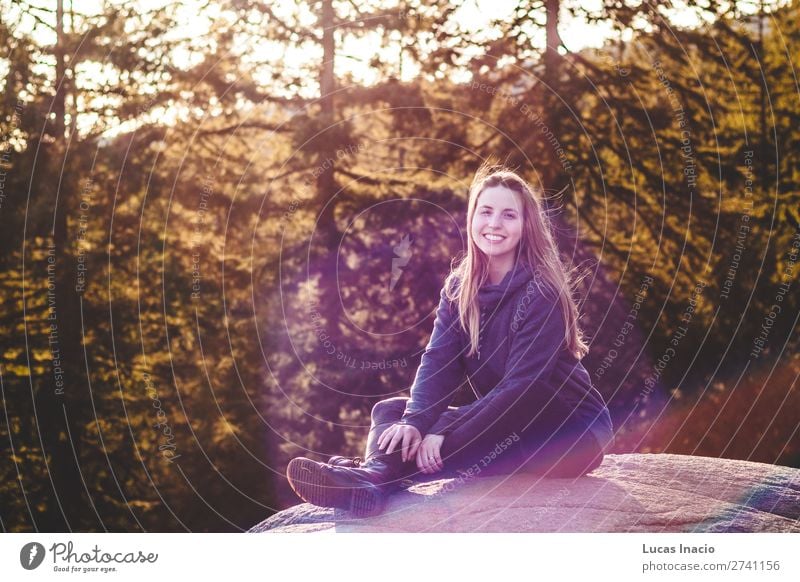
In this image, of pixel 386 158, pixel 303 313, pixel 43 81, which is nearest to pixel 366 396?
pixel 303 313

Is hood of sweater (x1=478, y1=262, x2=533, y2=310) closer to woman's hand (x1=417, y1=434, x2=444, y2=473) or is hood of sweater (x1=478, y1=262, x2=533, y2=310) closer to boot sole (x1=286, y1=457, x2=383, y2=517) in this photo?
woman's hand (x1=417, y1=434, x2=444, y2=473)

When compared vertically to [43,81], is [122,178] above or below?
below

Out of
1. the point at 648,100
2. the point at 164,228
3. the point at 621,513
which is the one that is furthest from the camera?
the point at 164,228

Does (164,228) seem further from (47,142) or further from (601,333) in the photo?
(601,333)

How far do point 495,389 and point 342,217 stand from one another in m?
3.29

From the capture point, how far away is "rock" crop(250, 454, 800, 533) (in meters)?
4.25

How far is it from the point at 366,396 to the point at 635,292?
2291 mm

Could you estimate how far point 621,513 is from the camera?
4.32m

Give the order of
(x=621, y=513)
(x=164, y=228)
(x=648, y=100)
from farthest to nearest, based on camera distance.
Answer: (x=164, y=228) → (x=648, y=100) → (x=621, y=513)

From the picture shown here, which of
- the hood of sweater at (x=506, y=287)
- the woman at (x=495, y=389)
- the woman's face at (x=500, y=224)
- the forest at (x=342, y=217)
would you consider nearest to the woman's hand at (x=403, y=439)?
the woman at (x=495, y=389)

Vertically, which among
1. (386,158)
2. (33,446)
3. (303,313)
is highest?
(386,158)

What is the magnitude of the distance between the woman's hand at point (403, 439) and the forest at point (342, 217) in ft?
9.22
